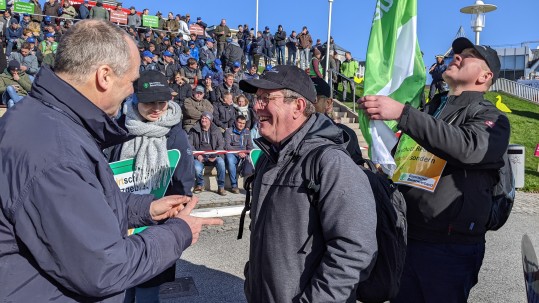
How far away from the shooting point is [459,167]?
2418mm

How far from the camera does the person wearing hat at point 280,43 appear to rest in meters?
22.1

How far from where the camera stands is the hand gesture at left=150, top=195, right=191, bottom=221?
2312 millimetres

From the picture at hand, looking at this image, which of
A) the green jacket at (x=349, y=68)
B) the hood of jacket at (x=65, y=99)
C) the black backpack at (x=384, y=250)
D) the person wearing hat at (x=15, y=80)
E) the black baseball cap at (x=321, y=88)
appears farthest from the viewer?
the green jacket at (x=349, y=68)

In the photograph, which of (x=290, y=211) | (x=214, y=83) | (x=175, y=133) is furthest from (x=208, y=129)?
(x=290, y=211)

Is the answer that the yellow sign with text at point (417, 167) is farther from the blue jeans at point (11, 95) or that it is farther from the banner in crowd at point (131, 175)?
the blue jeans at point (11, 95)

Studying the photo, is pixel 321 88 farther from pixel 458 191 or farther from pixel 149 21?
pixel 149 21

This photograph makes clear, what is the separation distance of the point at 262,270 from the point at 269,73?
99cm

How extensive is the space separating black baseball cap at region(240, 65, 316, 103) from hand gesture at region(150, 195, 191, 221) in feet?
2.35

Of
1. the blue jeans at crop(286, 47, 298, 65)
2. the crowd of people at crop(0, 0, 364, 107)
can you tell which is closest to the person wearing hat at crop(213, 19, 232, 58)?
the crowd of people at crop(0, 0, 364, 107)

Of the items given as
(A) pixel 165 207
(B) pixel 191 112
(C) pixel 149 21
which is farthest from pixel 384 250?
(C) pixel 149 21

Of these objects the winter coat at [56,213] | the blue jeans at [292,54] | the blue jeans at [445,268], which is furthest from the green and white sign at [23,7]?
the blue jeans at [445,268]

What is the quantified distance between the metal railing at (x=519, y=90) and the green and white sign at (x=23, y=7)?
2762 centimetres

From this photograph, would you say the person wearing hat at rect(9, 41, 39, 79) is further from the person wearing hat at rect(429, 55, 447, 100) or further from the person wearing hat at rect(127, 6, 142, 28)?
the person wearing hat at rect(429, 55, 447, 100)

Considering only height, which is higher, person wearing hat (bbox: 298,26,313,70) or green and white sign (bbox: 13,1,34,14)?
green and white sign (bbox: 13,1,34,14)
